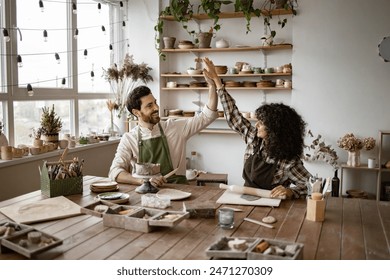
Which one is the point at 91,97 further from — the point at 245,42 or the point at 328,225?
the point at 328,225

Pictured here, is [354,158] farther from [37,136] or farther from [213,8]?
[37,136]

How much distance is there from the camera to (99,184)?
255cm

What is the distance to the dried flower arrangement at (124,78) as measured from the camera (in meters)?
5.12

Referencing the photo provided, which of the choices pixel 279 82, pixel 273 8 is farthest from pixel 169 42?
pixel 279 82

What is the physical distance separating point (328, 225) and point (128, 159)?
151 centimetres

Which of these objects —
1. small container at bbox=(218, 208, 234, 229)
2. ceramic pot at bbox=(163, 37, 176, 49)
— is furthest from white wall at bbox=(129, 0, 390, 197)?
small container at bbox=(218, 208, 234, 229)

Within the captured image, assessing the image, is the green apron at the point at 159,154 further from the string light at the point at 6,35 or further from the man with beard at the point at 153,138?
the string light at the point at 6,35

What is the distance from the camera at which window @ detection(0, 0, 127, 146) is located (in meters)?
3.75

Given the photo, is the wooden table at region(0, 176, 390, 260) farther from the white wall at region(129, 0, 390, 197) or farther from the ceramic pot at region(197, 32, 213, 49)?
the ceramic pot at region(197, 32, 213, 49)

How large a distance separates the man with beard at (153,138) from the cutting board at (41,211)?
0.67 meters

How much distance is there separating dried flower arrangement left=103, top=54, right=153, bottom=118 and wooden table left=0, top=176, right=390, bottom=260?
10.0ft

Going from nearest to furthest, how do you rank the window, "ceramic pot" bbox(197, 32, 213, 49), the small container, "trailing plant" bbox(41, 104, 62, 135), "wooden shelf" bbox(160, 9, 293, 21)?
1. the small container
2. the window
3. "trailing plant" bbox(41, 104, 62, 135)
4. "wooden shelf" bbox(160, 9, 293, 21)
5. "ceramic pot" bbox(197, 32, 213, 49)

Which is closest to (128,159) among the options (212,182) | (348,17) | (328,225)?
(328,225)

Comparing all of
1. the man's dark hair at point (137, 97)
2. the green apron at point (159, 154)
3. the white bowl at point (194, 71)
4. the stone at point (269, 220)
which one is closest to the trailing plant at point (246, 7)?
the white bowl at point (194, 71)
